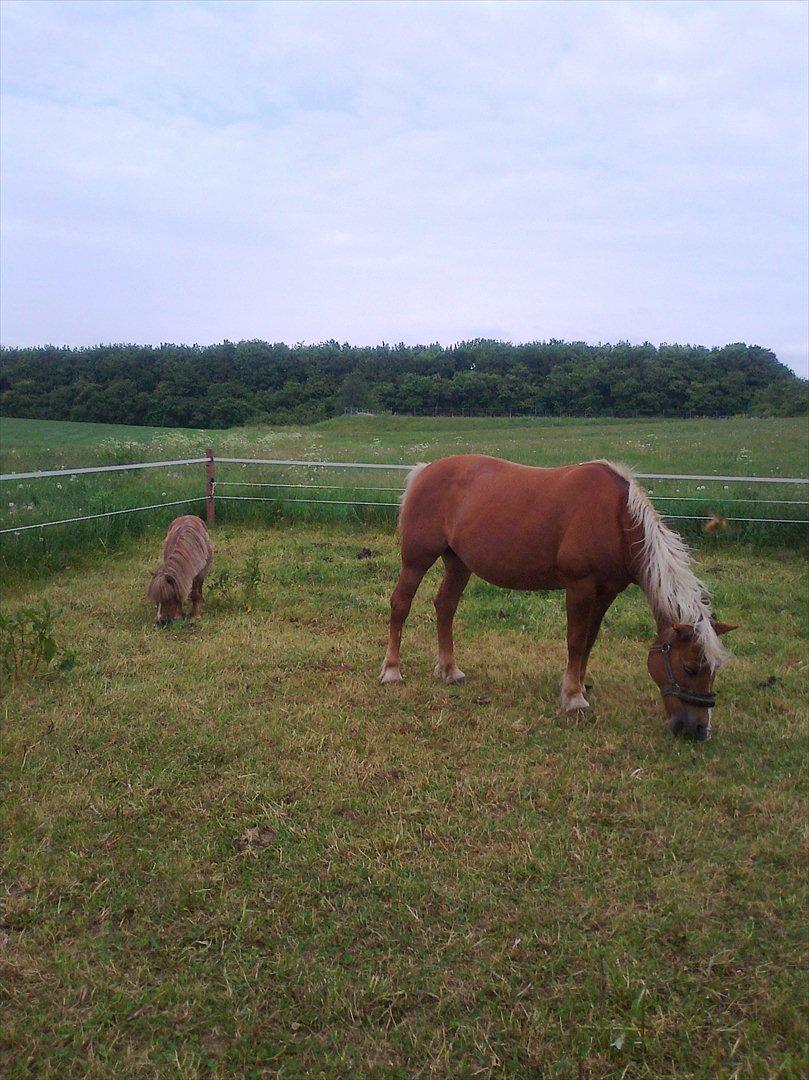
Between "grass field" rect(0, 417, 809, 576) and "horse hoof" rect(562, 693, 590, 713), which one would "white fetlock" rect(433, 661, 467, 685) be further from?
"grass field" rect(0, 417, 809, 576)

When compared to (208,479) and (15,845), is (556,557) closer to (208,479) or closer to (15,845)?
(15,845)

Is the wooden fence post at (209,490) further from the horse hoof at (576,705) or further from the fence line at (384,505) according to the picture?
the horse hoof at (576,705)

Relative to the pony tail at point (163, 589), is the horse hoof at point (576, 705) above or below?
below

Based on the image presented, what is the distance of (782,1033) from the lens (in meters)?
2.09

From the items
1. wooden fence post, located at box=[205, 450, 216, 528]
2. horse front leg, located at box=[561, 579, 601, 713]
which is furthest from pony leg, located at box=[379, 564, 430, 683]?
wooden fence post, located at box=[205, 450, 216, 528]

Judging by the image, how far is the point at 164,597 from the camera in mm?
5949

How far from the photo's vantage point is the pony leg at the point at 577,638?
4211 millimetres

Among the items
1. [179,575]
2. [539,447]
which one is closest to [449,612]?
[179,575]

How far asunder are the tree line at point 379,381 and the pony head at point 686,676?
2866 cm

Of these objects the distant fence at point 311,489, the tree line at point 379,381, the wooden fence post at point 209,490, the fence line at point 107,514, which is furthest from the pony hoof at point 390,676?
the tree line at point 379,381

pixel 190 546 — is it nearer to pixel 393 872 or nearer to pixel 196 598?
pixel 196 598

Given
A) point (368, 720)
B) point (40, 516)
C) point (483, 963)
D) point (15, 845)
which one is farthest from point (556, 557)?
point (40, 516)

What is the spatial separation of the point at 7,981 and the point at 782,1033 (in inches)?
91.7

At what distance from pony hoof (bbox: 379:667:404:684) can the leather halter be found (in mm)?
1697
